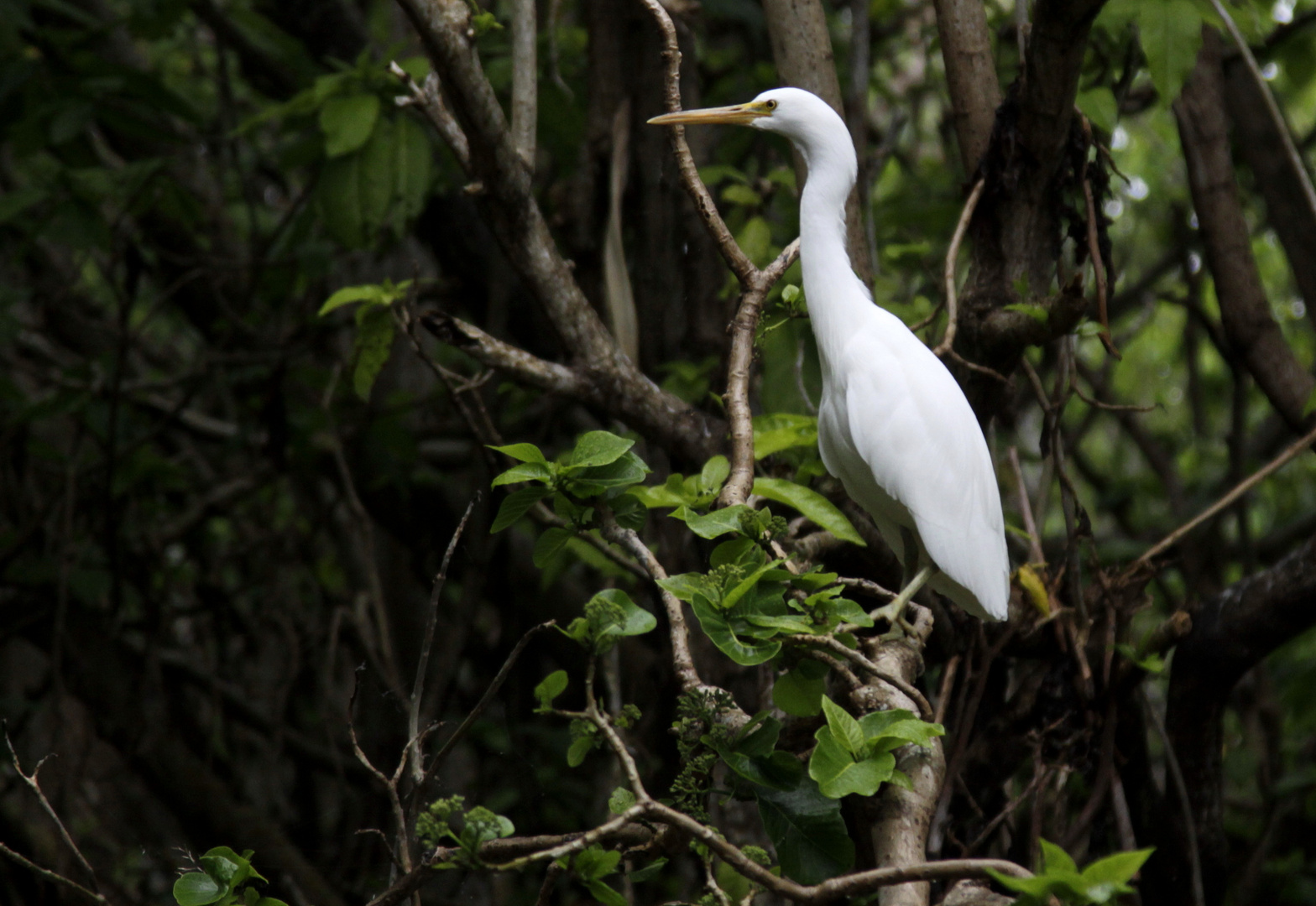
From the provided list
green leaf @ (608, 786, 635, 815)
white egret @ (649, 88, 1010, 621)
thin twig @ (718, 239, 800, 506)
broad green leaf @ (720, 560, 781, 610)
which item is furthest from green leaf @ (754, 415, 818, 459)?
green leaf @ (608, 786, 635, 815)

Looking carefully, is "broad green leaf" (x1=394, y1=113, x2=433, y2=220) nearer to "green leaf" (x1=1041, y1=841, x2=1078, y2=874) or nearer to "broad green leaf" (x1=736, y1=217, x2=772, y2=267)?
"broad green leaf" (x1=736, y1=217, x2=772, y2=267)

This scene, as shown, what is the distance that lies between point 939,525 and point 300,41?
114 inches

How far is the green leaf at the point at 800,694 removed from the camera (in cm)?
137

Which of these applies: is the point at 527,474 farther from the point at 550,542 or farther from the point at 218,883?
the point at 218,883

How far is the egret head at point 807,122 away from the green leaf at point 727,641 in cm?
105

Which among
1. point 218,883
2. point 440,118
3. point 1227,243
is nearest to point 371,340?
point 440,118

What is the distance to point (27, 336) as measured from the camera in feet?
14.8

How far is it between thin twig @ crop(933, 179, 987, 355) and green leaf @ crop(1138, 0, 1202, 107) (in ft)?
1.19

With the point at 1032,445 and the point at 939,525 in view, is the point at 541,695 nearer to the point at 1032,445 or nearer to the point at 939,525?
the point at 939,525

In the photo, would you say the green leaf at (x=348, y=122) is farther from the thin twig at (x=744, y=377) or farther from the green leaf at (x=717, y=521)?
the green leaf at (x=717, y=521)

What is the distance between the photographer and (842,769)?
1259 millimetres

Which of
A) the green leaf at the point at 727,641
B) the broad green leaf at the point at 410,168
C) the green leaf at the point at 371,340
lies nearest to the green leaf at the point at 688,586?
the green leaf at the point at 727,641

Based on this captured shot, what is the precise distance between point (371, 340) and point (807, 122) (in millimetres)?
1011

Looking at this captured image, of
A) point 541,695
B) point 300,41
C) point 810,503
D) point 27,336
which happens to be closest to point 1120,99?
point 810,503
